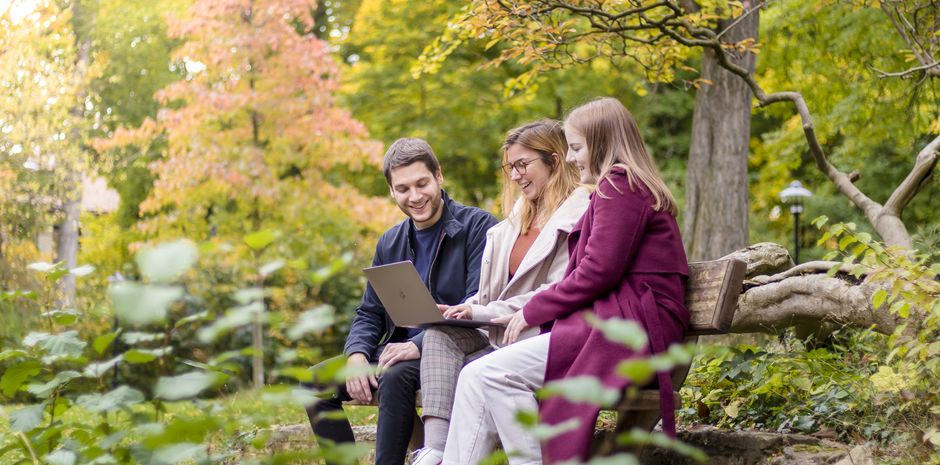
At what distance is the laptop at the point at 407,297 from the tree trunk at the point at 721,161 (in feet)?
19.1

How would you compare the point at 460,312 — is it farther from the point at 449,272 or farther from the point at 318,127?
the point at 318,127

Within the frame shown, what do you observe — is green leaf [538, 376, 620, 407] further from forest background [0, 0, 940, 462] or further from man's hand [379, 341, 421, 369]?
forest background [0, 0, 940, 462]

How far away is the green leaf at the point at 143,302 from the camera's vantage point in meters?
1.37

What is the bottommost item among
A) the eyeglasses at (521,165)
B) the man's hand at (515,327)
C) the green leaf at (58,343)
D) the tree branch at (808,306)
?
the tree branch at (808,306)

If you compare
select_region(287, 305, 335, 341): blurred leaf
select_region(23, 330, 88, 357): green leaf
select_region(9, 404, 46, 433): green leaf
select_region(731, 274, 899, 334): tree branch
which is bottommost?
select_region(731, 274, 899, 334): tree branch

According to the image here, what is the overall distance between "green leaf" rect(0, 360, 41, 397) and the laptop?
1.68 meters

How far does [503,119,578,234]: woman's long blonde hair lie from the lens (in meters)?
4.15

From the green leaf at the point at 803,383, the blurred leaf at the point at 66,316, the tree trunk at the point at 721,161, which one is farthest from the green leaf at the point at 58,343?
the tree trunk at the point at 721,161

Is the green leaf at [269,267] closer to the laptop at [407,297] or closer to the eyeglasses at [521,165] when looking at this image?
the laptop at [407,297]

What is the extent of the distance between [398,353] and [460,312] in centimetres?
29

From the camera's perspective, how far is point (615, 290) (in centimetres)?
350

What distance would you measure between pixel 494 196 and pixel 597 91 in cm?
336

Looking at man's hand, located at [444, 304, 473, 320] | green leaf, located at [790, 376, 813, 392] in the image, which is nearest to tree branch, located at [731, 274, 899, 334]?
green leaf, located at [790, 376, 813, 392]

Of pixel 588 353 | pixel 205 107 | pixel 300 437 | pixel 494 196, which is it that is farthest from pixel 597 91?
pixel 588 353
